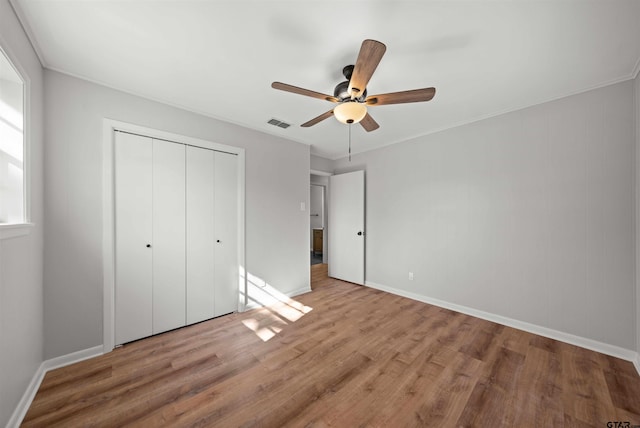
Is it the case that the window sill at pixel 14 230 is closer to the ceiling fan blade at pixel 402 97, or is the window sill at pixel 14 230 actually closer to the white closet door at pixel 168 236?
the white closet door at pixel 168 236

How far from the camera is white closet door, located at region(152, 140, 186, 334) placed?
2406 mm

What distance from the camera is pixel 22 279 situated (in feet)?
4.83

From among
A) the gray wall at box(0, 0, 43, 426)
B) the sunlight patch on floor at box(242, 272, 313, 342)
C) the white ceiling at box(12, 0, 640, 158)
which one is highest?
the white ceiling at box(12, 0, 640, 158)

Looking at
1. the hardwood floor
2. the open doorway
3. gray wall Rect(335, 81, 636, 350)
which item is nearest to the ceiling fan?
gray wall Rect(335, 81, 636, 350)

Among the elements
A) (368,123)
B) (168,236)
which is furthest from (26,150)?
(368,123)

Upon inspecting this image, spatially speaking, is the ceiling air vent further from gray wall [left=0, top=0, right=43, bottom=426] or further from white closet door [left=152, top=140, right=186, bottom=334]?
gray wall [left=0, top=0, right=43, bottom=426]

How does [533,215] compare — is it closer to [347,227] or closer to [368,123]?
[368,123]

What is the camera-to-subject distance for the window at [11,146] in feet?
4.55

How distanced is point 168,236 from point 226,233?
0.63 metres

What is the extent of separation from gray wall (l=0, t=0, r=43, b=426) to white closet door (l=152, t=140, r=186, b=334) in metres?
0.78

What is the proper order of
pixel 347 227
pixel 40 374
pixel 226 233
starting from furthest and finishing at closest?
pixel 347 227, pixel 226 233, pixel 40 374

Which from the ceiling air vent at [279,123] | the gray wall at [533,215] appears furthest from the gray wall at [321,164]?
the gray wall at [533,215]

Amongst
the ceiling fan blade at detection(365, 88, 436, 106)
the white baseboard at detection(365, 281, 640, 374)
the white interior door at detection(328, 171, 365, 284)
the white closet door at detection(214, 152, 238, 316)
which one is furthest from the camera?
the white interior door at detection(328, 171, 365, 284)

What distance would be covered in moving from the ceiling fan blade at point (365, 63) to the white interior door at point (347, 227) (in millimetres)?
2585
